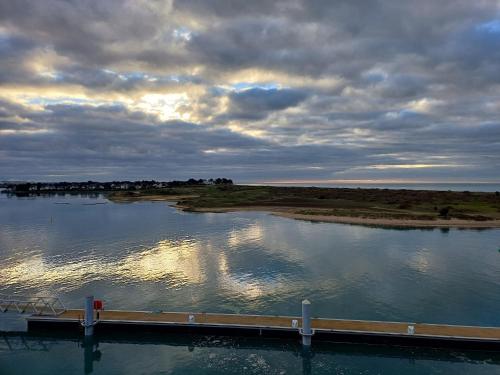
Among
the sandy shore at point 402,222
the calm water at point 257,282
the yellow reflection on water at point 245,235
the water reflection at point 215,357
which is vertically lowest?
the water reflection at point 215,357

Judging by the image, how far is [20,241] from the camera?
6262 cm

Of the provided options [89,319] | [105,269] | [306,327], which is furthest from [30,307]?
[306,327]

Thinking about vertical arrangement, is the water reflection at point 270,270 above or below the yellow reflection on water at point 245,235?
below

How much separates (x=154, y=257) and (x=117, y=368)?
89.7 ft

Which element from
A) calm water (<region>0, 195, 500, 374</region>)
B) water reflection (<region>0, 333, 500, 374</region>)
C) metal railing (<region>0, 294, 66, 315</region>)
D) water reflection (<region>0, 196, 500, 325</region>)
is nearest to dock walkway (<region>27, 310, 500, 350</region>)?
water reflection (<region>0, 333, 500, 374</region>)

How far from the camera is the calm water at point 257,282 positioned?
76.1 ft

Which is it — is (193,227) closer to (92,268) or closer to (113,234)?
(113,234)

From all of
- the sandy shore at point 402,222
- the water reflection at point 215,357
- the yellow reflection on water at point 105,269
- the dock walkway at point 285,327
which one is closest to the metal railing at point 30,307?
the dock walkway at point 285,327

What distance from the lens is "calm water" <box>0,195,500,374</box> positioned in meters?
23.2

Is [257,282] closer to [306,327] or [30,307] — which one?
[306,327]

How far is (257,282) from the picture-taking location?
37.7 meters

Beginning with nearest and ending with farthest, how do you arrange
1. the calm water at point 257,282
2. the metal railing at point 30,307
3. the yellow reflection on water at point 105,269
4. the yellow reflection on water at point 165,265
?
1. the calm water at point 257,282
2. the metal railing at point 30,307
3. the yellow reflection on water at point 105,269
4. the yellow reflection on water at point 165,265

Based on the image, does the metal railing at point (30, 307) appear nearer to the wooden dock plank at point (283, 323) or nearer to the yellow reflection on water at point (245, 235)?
the wooden dock plank at point (283, 323)

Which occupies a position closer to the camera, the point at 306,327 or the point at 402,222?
the point at 306,327
